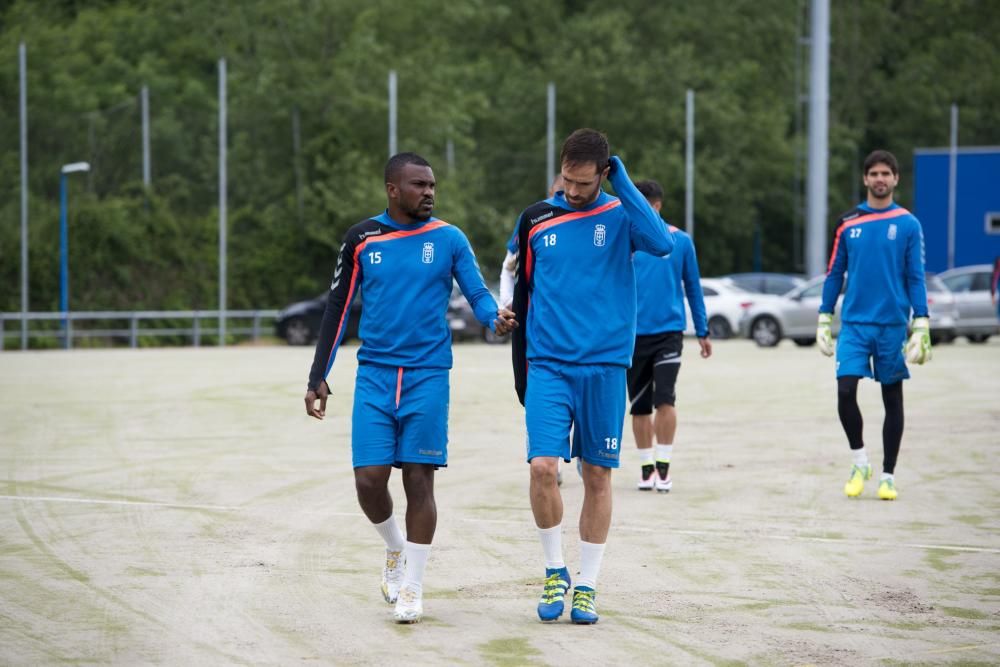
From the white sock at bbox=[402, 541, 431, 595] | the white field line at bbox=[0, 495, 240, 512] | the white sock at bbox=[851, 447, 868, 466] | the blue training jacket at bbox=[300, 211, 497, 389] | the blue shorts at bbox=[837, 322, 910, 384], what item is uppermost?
the blue training jacket at bbox=[300, 211, 497, 389]

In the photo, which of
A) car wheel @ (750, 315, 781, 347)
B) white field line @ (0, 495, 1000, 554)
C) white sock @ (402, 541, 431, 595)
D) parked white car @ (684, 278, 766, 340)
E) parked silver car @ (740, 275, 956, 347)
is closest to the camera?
white sock @ (402, 541, 431, 595)

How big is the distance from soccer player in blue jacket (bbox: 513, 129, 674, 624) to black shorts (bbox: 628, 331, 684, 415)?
4.30 m

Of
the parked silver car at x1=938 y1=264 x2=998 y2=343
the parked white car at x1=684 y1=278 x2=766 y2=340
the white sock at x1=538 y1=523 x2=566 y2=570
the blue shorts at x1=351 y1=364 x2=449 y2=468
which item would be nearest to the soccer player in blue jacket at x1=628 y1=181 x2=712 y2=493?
the white sock at x1=538 y1=523 x2=566 y2=570

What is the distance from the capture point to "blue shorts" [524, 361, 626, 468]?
7148mm

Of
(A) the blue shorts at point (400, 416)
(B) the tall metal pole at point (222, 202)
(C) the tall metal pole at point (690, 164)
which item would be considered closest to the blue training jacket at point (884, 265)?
(A) the blue shorts at point (400, 416)

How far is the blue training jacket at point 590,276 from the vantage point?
7176 millimetres

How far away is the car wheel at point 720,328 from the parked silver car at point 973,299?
6364 millimetres

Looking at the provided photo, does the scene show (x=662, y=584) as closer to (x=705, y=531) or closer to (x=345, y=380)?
(x=705, y=531)

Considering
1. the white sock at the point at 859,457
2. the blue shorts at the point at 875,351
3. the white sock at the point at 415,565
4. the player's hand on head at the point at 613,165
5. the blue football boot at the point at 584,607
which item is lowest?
the blue football boot at the point at 584,607

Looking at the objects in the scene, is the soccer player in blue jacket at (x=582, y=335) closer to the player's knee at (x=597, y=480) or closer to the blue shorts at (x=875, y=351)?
the player's knee at (x=597, y=480)

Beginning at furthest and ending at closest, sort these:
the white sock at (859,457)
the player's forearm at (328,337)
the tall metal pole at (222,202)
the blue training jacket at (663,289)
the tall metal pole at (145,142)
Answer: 1. the tall metal pole at (145,142)
2. the tall metal pole at (222,202)
3. the blue training jacket at (663,289)
4. the white sock at (859,457)
5. the player's forearm at (328,337)

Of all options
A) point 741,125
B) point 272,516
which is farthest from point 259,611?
point 741,125

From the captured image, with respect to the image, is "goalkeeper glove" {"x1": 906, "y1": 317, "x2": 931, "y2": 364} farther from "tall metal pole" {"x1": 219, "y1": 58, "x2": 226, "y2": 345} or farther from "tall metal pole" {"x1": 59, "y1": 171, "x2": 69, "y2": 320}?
"tall metal pole" {"x1": 219, "y1": 58, "x2": 226, "y2": 345}

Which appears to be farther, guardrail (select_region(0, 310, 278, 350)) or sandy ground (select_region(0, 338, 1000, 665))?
guardrail (select_region(0, 310, 278, 350))
